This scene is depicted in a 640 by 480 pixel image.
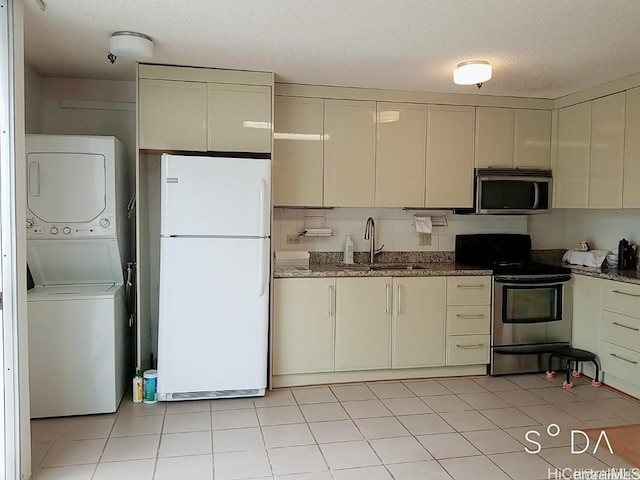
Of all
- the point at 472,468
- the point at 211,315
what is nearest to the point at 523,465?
the point at 472,468

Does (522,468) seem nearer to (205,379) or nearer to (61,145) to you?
(205,379)

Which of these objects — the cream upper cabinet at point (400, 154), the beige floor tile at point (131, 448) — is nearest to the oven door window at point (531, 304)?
the cream upper cabinet at point (400, 154)

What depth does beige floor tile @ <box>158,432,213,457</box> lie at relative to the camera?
2.84m

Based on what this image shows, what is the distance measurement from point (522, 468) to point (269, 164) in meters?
2.34

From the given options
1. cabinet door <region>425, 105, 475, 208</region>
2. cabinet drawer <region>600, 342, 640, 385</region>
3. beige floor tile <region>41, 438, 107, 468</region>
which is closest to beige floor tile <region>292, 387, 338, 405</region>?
beige floor tile <region>41, 438, 107, 468</region>

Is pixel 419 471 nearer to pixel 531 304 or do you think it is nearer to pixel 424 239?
pixel 531 304

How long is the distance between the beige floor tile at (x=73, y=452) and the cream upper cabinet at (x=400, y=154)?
101 inches

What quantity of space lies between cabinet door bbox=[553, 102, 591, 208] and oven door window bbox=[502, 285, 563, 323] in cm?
76

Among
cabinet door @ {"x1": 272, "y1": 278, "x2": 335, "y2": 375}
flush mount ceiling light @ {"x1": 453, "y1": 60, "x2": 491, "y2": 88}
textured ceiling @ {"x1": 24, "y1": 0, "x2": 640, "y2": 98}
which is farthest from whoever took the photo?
cabinet door @ {"x1": 272, "y1": 278, "x2": 335, "y2": 375}

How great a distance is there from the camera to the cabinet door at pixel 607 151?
3.87 m

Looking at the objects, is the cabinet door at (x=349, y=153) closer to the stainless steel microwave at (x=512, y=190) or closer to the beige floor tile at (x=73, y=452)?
the stainless steel microwave at (x=512, y=190)

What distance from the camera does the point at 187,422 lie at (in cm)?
325

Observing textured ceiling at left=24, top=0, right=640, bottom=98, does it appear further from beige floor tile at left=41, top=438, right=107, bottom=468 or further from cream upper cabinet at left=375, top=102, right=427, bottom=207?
beige floor tile at left=41, top=438, right=107, bottom=468

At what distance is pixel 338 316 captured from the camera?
155 inches
